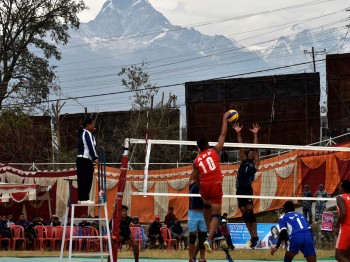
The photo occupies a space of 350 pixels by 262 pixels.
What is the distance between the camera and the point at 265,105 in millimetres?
52375

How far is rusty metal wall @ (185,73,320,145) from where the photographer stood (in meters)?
51.4

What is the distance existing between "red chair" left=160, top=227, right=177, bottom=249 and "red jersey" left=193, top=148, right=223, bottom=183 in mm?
14331

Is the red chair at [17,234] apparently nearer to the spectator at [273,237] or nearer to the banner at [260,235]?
the banner at [260,235]

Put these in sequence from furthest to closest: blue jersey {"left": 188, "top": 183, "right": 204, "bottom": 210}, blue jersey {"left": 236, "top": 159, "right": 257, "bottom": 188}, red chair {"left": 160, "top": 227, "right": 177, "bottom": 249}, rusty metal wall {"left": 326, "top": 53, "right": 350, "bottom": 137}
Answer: rusty metal wall {"left": 326, "top": 53, "right": 350, "bottom": 137} < red chair {"left": 160, "top": 227, "right": 177, "bottom": 249} < blue jersey {"left": 236, "top": 159, "right": 257, "bottom": 188} < blue jersey {"left": 188, "top": 183, "right": 204, "bottom": 210}

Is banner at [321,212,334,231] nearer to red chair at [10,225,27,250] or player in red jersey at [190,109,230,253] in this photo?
red chair at [10,225,27,250]

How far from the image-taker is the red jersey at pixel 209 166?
17047mm

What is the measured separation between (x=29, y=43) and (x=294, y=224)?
4567 cm

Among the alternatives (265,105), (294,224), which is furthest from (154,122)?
(294,224)

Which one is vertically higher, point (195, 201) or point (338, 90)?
point (338, 90)

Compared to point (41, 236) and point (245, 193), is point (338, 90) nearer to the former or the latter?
point (41, 236)

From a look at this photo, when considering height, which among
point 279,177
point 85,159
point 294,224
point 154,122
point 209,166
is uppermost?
point 154,122

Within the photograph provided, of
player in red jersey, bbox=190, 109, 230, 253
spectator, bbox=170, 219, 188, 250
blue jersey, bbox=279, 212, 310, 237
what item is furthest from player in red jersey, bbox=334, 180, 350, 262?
spectator, bbox=170, 219, 188, 250

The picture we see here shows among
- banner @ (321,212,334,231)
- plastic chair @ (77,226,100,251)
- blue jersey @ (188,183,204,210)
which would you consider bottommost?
plastic chair @ (77,226,100,251)

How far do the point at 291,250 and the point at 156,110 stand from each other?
38027mm
